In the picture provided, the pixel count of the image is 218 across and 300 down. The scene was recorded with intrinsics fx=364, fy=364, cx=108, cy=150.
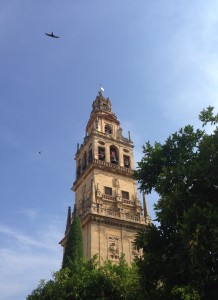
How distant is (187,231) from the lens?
13.8m

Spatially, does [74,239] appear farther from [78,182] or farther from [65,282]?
[78,182]

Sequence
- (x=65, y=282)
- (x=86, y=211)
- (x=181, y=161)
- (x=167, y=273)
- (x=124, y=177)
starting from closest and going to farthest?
(x=167, y=273) → (x=181, y=161) → (x=65, y=282) → (x=86, y=211) → (x=124, y=177)

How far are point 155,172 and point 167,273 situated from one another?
518 cm

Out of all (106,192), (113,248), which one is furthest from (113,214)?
(113,248)

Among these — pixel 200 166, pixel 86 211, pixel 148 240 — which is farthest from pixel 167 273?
pixel 86 211

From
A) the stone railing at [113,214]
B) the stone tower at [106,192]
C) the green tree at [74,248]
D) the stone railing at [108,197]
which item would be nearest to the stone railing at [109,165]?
the stone tower at [106,192]

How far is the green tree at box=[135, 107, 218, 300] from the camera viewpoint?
13.6 metres

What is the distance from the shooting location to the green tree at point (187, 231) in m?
13.6

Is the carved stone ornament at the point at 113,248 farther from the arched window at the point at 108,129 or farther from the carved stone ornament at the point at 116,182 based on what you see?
the arched window at the point at 108,129

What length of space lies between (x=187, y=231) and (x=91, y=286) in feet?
37.2

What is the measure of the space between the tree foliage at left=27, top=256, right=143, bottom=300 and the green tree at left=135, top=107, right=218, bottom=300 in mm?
5554

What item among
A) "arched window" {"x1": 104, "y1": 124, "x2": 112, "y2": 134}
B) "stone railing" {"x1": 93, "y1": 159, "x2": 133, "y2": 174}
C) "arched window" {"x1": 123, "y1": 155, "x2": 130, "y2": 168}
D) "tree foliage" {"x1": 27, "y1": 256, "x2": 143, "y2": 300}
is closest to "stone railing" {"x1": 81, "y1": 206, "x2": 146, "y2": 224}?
"stone railing" {"x1": 93, "y1": 159, "x2": 133, "y2": 174}

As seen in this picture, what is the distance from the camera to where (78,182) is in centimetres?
4584

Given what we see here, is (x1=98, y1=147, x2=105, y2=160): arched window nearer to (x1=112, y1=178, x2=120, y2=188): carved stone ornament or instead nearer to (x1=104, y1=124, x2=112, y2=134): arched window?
(x1=112, y1=178, x2=120, y2=188): carved stone ornament
